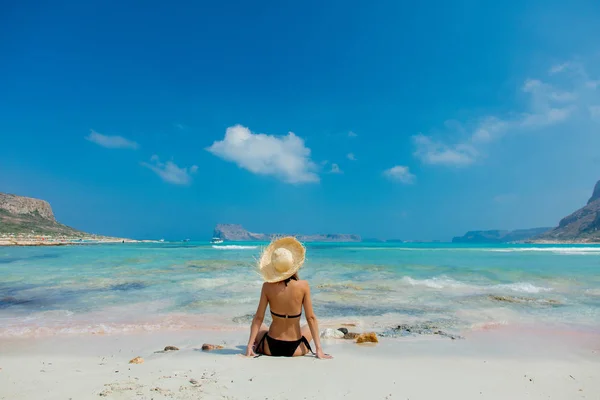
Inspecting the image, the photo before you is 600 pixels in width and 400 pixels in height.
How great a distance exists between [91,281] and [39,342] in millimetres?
9631

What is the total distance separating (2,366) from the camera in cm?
473

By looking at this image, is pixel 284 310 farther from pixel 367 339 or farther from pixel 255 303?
pixel 255 303

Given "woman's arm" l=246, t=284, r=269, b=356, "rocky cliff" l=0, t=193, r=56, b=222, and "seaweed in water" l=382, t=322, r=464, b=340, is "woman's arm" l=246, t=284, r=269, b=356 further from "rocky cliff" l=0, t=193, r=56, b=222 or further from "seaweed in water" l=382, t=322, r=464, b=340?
"rocky cliff" l=0, t=193, r=56, b=222

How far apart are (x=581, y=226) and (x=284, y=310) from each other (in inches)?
6199

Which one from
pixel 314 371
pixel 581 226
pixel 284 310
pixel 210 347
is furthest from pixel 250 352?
pixel 581 226

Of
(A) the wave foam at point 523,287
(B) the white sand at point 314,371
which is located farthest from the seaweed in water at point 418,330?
(A) the wave foam at point 523,287

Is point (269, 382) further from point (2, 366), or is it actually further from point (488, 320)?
point (488, 320)

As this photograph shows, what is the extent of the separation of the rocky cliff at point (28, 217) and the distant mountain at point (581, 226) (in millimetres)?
150264

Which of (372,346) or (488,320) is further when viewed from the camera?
(488,320)

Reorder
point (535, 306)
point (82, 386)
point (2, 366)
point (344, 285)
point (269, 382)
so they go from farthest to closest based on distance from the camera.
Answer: point (344, 285) < point (535, 306) < point (2, 366) < point (269, 382) < point (82, 386)

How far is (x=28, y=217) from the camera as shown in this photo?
10600cm

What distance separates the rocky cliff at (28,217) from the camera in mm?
92600

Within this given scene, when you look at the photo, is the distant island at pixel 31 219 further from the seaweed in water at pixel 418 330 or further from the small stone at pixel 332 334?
the seaweed in water at pixel 418 330

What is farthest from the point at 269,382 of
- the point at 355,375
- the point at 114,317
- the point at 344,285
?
the point at 344,285
